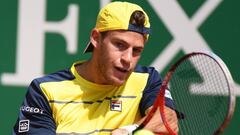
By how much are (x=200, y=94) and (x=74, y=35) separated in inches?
48.3

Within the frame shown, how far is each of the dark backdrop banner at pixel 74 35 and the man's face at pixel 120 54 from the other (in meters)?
1.18

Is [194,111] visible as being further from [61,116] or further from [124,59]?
[61,116]

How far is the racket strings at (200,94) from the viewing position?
8.48 feet

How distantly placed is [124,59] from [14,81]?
1.34 metres

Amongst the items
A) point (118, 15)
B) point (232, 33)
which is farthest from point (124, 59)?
point (232, 33)

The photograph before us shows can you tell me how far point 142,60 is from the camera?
4.19 m

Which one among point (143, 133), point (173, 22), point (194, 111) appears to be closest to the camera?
point (143, 133)

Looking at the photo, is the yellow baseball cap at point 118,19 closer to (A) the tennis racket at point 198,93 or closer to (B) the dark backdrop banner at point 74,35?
(A) the tennis racket at point 198,93

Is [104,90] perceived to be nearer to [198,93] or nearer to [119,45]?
[119,45]

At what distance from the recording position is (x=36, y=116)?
2.91 metres

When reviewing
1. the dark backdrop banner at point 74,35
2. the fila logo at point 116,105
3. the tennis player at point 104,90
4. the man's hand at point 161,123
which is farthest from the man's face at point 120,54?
the dark backdrop banner at point 74,35

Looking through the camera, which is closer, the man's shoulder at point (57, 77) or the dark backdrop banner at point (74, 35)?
the man's shoulder at point (57, 77)

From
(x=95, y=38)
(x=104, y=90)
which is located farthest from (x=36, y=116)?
(x=95, y=38)

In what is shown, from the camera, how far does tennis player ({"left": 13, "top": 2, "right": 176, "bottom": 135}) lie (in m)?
2.86
